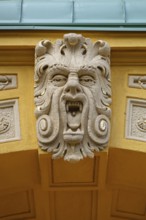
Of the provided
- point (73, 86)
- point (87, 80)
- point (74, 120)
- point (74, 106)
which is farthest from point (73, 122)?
point (87, 80)

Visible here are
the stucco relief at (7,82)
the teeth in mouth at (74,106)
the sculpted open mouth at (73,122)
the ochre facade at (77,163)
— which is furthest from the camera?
the stucco relief at (7,82)

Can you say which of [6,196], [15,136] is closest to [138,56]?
[15,136]

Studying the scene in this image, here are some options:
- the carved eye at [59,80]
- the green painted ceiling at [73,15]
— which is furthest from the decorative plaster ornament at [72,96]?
the green painted ceiling at [73,15]

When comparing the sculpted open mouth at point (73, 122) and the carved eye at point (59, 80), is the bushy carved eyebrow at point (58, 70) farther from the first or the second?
the sculpted open mouth at point (73, 122)

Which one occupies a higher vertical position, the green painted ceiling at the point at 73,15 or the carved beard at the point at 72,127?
the green painted ceiling at the point at 73,15

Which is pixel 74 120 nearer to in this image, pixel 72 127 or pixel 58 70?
pixel 72 127

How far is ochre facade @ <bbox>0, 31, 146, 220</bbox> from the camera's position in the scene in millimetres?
4695

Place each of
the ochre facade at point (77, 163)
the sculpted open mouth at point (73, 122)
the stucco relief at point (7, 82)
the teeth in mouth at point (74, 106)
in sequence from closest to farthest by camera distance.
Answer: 1. the sculpted open mouth at point (73, 122)
2. the teeth in mouth at point (74, 106)
3. the ochre facade at point (77, 163)
4. the stucco relief at point (7, 82)

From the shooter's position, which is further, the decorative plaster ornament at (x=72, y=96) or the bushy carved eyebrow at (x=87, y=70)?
the bushy carved eyebrow at (x=87, y=70)

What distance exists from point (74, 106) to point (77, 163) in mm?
433

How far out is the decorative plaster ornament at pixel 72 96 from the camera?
14.7 feet

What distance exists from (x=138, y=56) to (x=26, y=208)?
149 cm

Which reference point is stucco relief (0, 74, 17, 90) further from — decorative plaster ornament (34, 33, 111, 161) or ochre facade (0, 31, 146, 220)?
decorative plaster ornament (34, 33, 111, 161)

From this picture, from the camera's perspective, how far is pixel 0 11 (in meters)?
5.07
